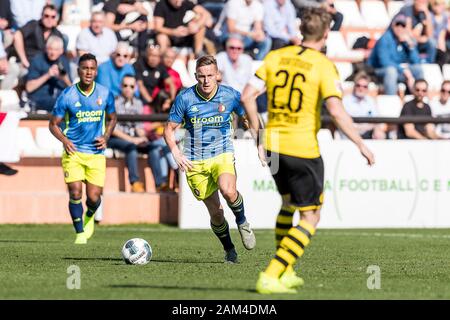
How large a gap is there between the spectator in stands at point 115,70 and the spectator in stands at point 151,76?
1.02 ft

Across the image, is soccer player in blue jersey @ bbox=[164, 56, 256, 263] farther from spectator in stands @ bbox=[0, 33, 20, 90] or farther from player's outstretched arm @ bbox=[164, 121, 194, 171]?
spectator in stands @ bbox=[0, 33, 20, 90]

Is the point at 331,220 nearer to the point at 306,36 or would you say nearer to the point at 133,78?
the point at 133,78

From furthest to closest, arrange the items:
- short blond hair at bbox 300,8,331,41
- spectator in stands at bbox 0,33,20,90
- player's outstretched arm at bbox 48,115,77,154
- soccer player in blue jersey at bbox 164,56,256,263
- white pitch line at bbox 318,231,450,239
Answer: spectator in stands at bbox 0,33,20,90 < white pitch line at bbox 318,231,450,239 < player's outstretched arm at bbox 48,115,77,154 < soccer player in blue jersey at bbox 164,56,256,263 < short blond hair at bbox 300,8,331,41

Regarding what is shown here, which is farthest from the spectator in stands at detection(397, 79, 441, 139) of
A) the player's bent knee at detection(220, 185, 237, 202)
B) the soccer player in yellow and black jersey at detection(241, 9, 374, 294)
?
the soccer player in yellow and black jersey at detection(241, 9, 374, 294)

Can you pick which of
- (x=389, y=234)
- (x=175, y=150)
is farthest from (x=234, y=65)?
(x=175, y=150)

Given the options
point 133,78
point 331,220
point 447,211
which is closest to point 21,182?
point 133,78

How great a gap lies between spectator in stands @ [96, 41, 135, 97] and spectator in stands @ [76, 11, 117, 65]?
71 cm

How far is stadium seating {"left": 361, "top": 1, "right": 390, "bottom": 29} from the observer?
24.1 m

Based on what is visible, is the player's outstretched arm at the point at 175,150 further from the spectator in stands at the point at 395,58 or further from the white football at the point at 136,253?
the spectator in stands at the point at 395,58

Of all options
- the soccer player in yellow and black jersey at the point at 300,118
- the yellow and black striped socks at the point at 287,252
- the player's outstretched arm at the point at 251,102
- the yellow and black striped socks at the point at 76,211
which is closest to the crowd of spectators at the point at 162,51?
the yellow and black striped socks at the point at 76,211

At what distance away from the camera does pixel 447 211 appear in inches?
738

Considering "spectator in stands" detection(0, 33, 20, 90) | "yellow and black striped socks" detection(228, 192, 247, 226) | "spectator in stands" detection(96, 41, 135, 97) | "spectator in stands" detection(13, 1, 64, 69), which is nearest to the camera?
"yellow and black striped socks" detection(228, 192, 247, 226)

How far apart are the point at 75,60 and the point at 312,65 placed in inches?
449
